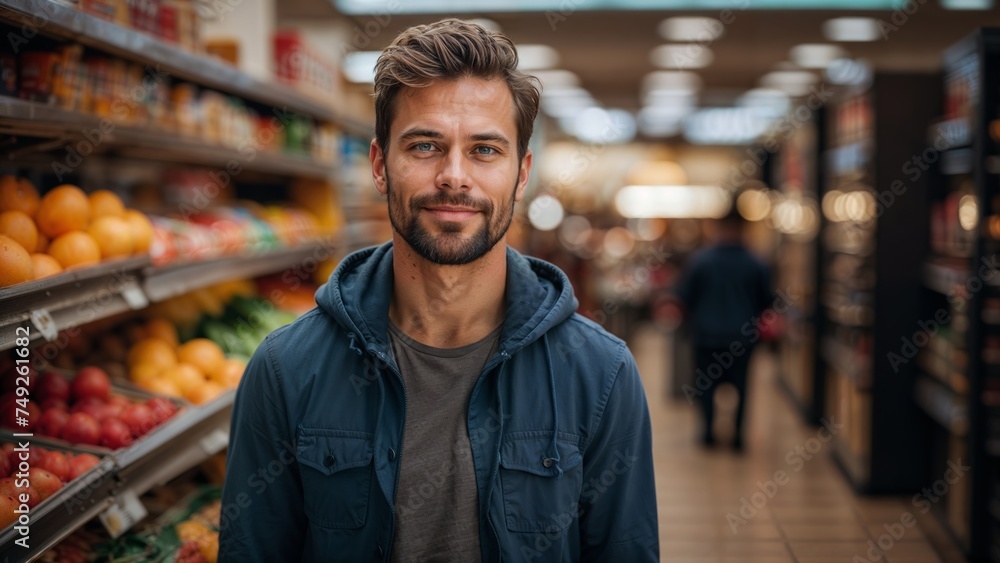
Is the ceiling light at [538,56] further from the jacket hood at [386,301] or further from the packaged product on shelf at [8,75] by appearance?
the jacket hood at [386,301]

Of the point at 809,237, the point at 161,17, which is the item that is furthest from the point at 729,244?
the point at 161,17

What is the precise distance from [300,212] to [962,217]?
370 centimetres

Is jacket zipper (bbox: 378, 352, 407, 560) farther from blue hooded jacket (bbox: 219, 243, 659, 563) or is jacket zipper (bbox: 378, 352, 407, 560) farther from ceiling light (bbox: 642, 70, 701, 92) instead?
ceiling light (bbox: 642, 70, 701, 92)

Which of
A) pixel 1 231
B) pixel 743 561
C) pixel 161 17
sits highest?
pixel 161 17

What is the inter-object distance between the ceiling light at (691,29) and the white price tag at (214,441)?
758 cm

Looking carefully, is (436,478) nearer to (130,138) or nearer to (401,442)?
(401,442)

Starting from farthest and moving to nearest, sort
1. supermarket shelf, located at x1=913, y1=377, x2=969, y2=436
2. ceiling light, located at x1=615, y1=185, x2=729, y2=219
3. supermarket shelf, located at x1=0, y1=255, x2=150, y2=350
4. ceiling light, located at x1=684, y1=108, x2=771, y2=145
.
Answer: ceiling light, located at x1=615, y1=185, x2=729, y2=219, ceiling light, located at x1=684, y1=108, x2=771, y2=145, supermarket shelf, located at x1=913, y1=377, x2=969, y2=436, supermarket shelf, located at x1=0, y1=255, x2=150, y2=350

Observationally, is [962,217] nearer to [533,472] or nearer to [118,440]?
[533,472]

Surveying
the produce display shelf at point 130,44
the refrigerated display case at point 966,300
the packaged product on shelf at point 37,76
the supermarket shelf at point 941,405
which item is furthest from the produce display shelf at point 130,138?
the supermarket shelf at point 941,405

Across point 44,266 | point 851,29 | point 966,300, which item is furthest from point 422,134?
point 851,29

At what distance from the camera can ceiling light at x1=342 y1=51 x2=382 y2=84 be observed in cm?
1176

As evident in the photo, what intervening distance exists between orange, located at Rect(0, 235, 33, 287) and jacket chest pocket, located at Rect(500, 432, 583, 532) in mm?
1227

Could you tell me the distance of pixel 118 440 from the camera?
2.42m

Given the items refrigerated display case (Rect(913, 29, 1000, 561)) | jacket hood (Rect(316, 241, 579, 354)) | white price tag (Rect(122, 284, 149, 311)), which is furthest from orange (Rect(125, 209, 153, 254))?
refrigerated display case (Rect(913, 29, 1000, 561))
